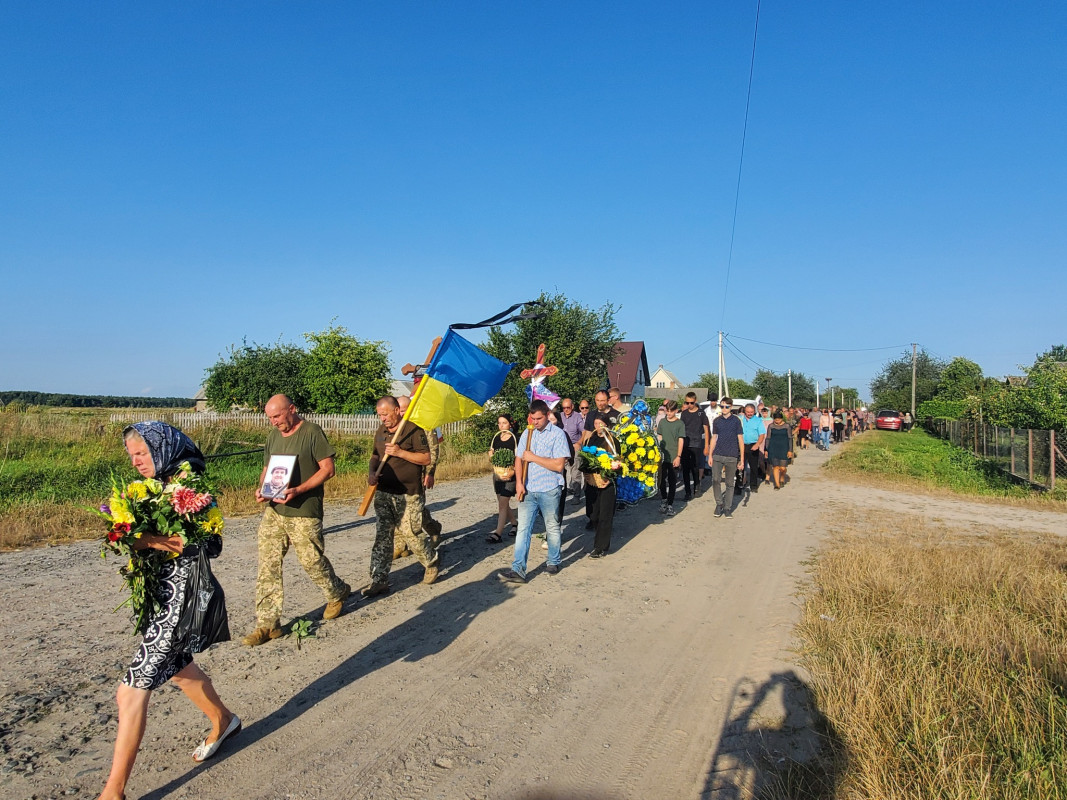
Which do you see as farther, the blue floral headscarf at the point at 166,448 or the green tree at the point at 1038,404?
the green tree at the point at 1038,404

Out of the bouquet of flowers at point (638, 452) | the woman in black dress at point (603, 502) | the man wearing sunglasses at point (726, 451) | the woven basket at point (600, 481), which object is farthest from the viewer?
the man wearing sunglasses at point (726, 451)

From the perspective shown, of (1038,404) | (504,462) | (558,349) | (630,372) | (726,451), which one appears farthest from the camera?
(630,372)

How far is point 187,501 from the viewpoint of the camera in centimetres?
362

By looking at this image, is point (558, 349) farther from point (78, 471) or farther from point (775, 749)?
point (775, 749)

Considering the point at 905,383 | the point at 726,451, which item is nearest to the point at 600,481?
the point at 726,451

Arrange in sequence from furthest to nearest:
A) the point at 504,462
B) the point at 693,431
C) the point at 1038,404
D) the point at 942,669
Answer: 1. the point at 1038,404
2. the point at 693,431
3. the point at 504,462
4. the point at 942,669

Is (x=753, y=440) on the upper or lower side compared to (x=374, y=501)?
upper

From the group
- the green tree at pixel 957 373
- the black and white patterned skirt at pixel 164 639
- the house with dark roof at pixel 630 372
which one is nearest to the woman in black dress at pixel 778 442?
the black and white patterned skirt at pixel 164 639

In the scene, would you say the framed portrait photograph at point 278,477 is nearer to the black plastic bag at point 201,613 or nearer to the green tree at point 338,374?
the black plastic bag at point 201,613

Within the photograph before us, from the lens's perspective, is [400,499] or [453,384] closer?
[400,499]

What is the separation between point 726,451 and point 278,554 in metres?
8.16

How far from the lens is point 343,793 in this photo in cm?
340

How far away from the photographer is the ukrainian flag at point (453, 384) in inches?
292

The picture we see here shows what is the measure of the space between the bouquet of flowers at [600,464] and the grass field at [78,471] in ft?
14.5
